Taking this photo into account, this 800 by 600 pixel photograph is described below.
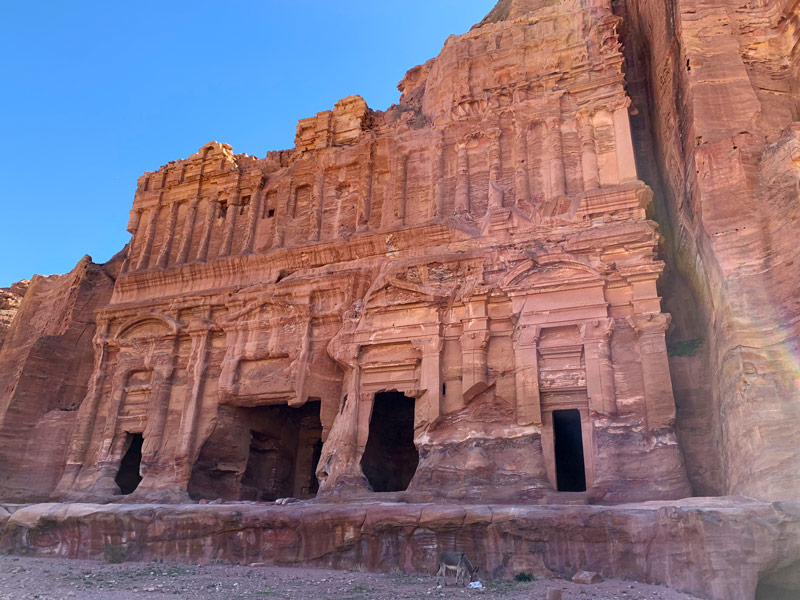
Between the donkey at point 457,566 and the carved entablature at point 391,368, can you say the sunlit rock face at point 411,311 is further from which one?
the donkey at point 457,566

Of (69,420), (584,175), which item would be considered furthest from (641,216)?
(69,420)

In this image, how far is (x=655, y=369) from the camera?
11.4 meters

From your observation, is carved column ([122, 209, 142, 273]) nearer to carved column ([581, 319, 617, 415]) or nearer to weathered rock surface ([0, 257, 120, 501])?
weathered rock surface ([0, 257, 120, 501])

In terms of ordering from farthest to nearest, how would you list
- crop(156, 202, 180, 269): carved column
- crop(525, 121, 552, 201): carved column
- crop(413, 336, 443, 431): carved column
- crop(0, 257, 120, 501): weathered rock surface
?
crop(156, 202, 180, 269): carved column
crop(0, 257, 120, 501): weathered rock surface
crop(525, 121, 552, 201): carved column
crop(413, 336, 443, 431): carved column

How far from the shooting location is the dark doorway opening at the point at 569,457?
13.8 meters

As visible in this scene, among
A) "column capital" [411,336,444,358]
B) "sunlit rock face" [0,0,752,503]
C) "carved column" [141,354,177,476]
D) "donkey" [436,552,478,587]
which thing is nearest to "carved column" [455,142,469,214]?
"sunlit rock face" [0,0,752,503]

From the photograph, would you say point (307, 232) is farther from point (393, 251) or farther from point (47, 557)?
point (47, 557)

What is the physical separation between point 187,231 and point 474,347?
33.9 feet

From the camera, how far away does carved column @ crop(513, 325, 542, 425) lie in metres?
12.0

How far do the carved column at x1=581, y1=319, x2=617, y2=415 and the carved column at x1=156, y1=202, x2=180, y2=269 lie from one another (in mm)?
12201

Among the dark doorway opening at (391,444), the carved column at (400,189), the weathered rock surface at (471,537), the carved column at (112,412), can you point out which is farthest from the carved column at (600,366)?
the carved column at (112,412)

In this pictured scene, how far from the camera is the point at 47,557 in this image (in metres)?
11.7

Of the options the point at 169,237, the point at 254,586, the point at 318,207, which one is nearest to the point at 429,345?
the point at 318,207

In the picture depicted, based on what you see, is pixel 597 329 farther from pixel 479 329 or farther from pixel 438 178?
pixel 438 178
